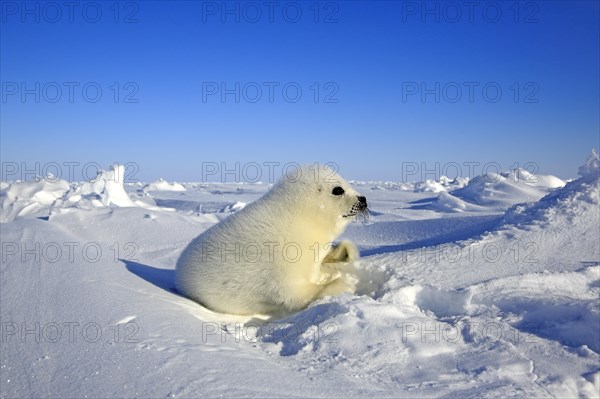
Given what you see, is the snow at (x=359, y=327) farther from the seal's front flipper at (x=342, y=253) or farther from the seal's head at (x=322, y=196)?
the seal's head at (x=322, y=196)

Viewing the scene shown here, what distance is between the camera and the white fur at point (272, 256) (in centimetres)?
275

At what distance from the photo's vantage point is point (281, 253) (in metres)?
2.82

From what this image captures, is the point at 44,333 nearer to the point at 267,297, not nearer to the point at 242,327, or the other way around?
the point at 242,327

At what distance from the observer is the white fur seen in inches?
108

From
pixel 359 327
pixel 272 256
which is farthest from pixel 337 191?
pixel 359 327

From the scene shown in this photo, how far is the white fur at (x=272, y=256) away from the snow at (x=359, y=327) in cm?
13

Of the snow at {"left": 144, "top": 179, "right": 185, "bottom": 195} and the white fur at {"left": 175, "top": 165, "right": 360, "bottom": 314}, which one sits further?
the snow at {"left": 144, "top": 179, "right": 185, "bottom": 195}

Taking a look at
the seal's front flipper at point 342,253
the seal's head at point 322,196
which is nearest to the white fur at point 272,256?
the seal's head at point 322,196

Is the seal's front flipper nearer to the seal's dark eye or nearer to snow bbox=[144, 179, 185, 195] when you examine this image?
the seal's dark eye

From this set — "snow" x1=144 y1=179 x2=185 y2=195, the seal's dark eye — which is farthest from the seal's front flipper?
"snow" x1=144 y1=179 x2=185 y2=195

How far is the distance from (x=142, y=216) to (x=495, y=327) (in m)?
5.33

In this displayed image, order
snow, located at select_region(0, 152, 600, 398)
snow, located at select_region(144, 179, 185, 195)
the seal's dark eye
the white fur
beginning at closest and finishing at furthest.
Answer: snow, located at select_region(0, 152, 600, 398) < the white fur < the seal's dark eye < snow, located at select_region(144, 179, 185, 195)

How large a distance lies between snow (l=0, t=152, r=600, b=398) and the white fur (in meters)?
0.13

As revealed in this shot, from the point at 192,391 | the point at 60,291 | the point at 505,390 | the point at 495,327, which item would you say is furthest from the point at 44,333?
the point at 495,327
